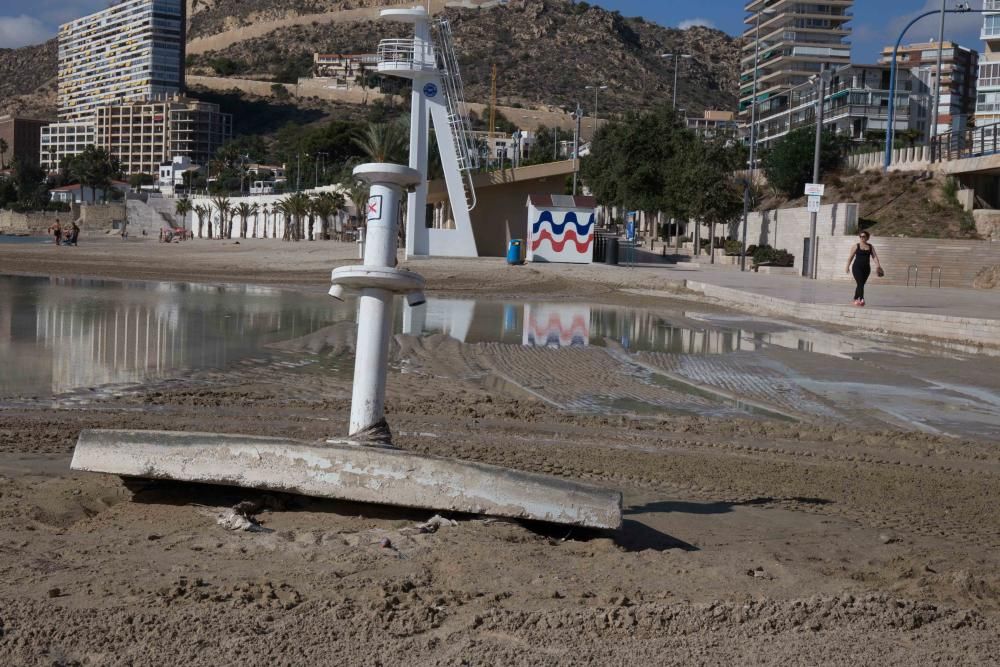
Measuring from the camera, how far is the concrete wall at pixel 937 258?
35.0 meters

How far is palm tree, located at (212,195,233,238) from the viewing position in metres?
100

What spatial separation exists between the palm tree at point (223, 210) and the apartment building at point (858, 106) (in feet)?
164

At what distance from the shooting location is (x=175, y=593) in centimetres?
413

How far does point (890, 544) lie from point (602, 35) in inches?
7838

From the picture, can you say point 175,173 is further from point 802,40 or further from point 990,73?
point 990,73

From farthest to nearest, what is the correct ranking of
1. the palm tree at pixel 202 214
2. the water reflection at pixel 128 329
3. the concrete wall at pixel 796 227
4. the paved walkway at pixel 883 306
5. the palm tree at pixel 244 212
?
the palm tree at pixel 202 214, the palm tree at pixel 244 212, the concrete wall at pixel 796 227, the paved walkway at pixel 883 306, the water reflection at pixel 128 329

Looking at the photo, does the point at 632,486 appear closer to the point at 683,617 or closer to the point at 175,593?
the point at 683,617

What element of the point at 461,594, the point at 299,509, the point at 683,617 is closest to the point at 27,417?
the point at 299,509

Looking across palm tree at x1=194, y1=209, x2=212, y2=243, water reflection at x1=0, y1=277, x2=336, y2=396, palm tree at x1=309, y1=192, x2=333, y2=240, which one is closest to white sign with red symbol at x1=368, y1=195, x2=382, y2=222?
water reflection at x1=0, y1=277, x2=336, y2=396

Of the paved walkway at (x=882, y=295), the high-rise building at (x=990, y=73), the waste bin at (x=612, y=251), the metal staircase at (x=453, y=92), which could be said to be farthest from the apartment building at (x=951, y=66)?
the paved walkway at (x=882, y=295)

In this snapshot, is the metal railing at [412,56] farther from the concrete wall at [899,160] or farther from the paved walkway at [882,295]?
the concrete wall at [899,160]

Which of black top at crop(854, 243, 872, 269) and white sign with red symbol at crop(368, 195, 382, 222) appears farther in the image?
black top at crop(854, 243, 872, 269)

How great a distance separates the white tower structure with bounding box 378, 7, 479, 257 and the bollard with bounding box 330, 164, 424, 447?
35491 millimetres

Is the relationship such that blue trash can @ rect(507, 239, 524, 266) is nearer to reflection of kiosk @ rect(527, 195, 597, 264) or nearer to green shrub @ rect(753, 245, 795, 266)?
reflection of kiosk @ rect(527, 195, 597, 264)
